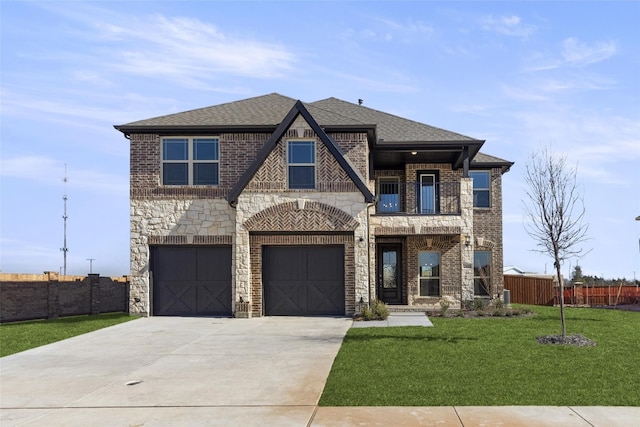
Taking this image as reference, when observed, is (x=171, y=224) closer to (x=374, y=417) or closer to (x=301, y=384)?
(x=301, y=384)

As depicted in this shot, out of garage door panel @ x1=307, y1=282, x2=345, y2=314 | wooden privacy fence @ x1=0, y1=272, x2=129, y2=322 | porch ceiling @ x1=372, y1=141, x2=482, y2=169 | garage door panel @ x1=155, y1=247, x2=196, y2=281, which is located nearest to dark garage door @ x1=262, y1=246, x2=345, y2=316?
garage door panel @ x1=307, y1=282, x2=345, y2=314

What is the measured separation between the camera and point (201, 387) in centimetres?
981

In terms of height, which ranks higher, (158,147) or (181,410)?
(158,147)

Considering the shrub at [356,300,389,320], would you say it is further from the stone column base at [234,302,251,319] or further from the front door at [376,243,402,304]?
the front door at [376,243,402,304]

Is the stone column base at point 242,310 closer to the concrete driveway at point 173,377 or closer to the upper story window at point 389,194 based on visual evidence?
the concrete driveway at point 173,377

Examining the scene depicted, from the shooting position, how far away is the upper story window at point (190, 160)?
20.8 m

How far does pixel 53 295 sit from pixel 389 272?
1313 centimetres

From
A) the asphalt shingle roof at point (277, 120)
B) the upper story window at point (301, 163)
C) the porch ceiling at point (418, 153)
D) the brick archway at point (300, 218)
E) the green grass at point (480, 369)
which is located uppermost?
the asphalt shingle roof at point (277, 120)

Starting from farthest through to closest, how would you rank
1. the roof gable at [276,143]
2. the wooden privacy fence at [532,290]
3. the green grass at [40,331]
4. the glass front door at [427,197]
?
the wooden privacy fence at [532,290]
the glass front door at [427,197]
the roof gable at [276,143]
the green grass at [40,331]

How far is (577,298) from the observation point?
29703 mm

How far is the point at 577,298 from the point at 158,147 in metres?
21.5

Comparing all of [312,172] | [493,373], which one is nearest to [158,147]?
[312,172]

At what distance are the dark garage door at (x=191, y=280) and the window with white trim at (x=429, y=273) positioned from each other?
8.19 metres

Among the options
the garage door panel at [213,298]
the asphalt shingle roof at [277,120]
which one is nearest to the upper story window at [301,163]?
the asphalt shingle roof at [277,120]
